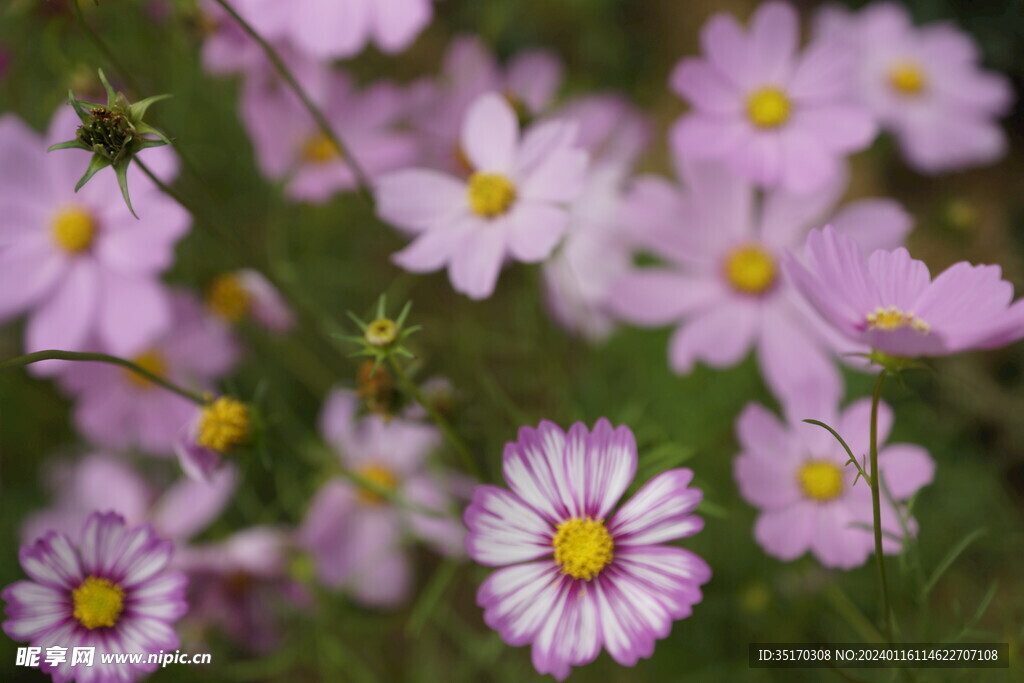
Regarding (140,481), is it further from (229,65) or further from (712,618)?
(712,618)

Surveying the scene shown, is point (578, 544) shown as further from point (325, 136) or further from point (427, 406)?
point (325, 136)

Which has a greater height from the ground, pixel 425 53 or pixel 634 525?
pixel 425 53

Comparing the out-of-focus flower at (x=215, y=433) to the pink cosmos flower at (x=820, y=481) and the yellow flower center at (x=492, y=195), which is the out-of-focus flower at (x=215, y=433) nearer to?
the yellow flower center at (x=492, y=195)

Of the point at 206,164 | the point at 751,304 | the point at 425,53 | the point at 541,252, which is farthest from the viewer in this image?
the point at 425,53

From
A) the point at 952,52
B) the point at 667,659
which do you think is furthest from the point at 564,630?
the point at 952,52

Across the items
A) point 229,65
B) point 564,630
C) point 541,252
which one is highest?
point 229,65

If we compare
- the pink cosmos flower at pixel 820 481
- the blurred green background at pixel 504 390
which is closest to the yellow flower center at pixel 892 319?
the pink cosmos flower at pixel 820 481

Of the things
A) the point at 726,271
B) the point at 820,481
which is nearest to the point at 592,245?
the point at 726,271
